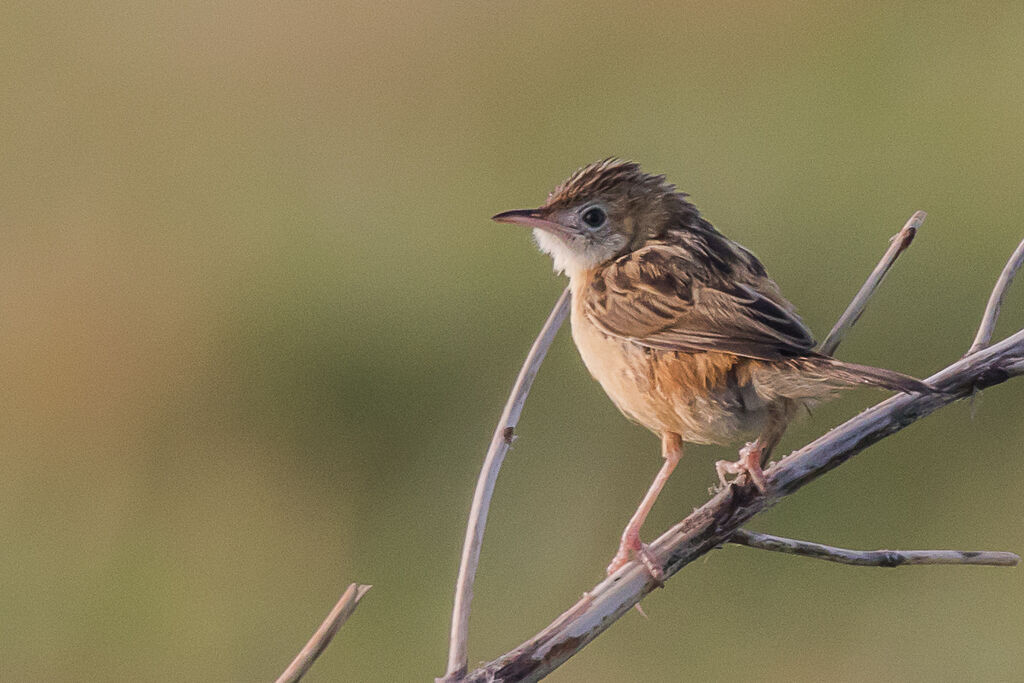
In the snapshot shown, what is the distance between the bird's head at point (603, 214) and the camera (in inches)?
132

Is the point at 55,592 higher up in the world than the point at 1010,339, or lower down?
higher up

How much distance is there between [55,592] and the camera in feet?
18.0

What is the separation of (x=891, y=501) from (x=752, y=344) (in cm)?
283

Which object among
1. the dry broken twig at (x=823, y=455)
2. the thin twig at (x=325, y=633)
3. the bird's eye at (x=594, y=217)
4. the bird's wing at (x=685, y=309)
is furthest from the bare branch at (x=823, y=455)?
the bird's eye at (x=594, y=217)

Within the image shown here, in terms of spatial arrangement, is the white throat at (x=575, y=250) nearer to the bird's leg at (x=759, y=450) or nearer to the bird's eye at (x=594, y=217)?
the bird's eye at (x=594, y=217)

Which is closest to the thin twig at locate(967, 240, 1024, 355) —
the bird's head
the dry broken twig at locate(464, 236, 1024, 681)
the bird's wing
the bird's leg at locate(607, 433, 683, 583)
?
the dry broken twig at locate(464, 236, 1024, 681)

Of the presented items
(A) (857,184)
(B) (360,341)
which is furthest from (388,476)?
(A) (857,184)

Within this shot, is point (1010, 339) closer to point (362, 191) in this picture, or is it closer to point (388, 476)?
point (388, 476)

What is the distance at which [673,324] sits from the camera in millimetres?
2906

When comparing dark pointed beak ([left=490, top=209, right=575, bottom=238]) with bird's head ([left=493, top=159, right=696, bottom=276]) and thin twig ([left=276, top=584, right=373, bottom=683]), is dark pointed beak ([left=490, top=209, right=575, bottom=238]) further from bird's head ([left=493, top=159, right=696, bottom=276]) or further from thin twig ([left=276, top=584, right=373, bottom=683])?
thin twig ([left=276, top=584, right=373, bottom=683])

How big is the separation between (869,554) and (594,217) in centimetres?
154

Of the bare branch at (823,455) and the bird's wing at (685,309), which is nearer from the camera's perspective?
the bare branch at (823,455)

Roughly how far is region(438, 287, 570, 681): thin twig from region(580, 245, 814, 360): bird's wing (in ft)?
1.76

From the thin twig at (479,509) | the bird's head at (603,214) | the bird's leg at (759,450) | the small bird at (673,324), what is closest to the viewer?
the thin twig at (479,509)
